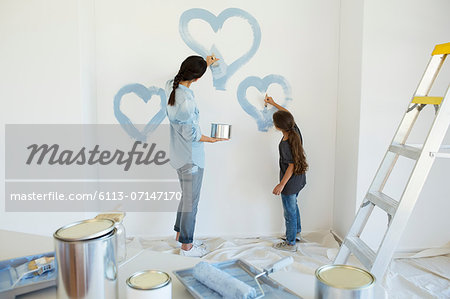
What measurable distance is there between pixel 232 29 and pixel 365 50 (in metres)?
0.99

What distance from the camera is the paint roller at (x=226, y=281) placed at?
81 centimetres

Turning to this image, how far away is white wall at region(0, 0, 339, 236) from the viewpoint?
2535 mm

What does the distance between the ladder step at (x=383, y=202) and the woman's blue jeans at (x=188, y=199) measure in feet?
4.70

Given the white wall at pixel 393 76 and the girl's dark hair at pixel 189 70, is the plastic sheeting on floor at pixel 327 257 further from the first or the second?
the girl's dark hair at pixel 189 70

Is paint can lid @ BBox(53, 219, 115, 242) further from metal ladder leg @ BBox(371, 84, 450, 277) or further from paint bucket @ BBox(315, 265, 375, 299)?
metal ladder leg @ BBox(371, 84, 450, 277)

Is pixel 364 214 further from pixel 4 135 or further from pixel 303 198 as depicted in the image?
pixel 4 135

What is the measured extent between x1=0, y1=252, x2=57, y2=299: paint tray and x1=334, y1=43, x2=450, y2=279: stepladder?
3.35ft

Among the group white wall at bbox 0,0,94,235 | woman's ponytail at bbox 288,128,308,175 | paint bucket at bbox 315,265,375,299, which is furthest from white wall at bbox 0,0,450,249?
paint bucket at bbox 315,265,375,299

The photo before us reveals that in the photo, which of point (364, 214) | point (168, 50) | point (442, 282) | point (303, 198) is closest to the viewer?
point (364, 214)

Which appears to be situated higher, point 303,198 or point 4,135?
point 4,135

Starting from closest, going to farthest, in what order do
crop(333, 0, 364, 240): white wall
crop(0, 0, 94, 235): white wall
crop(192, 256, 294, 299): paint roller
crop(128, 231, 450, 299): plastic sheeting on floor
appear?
1. crop(192, 256, 294, 299): paint roller
2. crop(128, 231, 450, 299): plastic sheeting on floor
3. crop(0, 0, 94, 235): white wall
4. crop(333, 0, 364, 240): white wall

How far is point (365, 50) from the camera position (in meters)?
2.68

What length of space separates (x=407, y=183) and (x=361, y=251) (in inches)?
11.8

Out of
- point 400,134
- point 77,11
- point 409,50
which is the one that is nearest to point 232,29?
point 77,11
